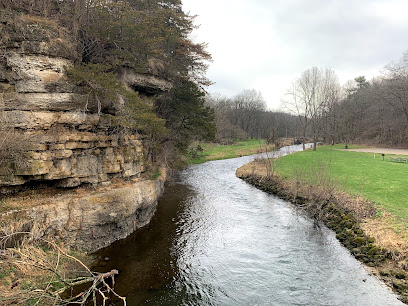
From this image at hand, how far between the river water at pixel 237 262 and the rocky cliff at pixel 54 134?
1599 mm

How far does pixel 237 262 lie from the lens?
1085cm

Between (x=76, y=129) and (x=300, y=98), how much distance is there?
36656mm

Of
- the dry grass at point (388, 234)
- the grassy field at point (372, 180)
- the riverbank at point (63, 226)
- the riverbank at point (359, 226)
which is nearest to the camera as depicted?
the riverbank at point (63, 226)

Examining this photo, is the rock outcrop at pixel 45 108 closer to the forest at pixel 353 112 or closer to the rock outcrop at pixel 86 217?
the rock outcrop at pixel 86 217

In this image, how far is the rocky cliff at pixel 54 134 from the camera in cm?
994

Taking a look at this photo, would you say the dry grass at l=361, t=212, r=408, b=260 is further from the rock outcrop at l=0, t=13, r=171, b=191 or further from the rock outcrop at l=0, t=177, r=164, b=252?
the rock outcrop at l=0, t=13, r=171, b=191

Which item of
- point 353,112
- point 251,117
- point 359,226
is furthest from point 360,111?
point 359,226

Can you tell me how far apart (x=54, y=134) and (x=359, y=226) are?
14.9 metres

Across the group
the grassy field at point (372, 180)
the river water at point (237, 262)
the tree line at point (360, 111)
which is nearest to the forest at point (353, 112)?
the tree line at point (360, 111)

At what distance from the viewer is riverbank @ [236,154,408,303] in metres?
9.93

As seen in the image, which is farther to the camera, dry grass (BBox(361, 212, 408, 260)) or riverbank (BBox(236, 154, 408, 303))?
dry grass (BBox(361, 212, 408, 260))

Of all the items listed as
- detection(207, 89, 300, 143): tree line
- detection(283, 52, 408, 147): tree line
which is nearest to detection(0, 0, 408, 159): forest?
detection(283, 52, 408, 147): tree line

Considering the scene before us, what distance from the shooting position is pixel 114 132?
13117 mm

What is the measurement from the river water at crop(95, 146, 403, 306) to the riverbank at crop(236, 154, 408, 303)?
551mm
